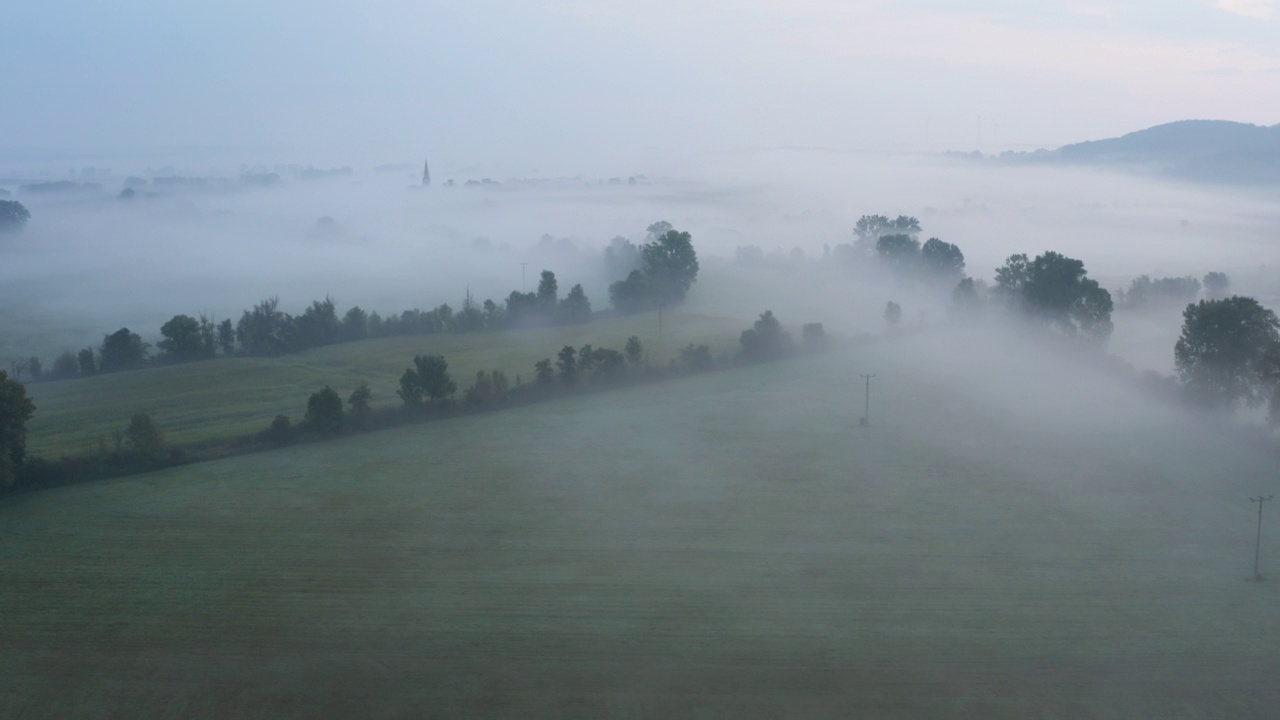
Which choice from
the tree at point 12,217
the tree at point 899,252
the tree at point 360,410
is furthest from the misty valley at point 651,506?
the tree at point 12,217

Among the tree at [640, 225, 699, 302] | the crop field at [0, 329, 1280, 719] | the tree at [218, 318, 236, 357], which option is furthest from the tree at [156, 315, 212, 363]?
the tree at [640, 225, 699, 302]

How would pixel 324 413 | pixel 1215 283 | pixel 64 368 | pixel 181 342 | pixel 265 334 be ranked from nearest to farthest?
1. pixel 324 413
2. pixel 64 368
3. pixel 181 342
4. pixel 265 334
5. pixel 1215 283

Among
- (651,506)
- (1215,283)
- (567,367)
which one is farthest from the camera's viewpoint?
(1215,283)

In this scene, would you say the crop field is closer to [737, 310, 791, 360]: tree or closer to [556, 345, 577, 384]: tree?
[556, 345, 577, 384]: tree

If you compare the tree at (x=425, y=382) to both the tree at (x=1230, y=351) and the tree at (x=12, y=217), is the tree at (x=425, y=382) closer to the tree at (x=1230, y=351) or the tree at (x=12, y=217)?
the tree at (x=1230, y=351)

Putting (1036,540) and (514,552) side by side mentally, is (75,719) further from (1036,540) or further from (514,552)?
(1036,540)

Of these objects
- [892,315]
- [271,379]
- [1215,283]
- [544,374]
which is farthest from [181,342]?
[1215,283]

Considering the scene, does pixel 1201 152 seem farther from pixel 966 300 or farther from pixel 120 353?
pixel 120 353
